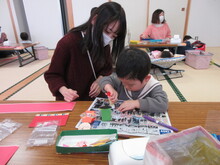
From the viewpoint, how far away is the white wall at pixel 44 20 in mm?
4938

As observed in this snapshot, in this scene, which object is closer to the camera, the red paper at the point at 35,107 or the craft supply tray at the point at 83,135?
the craft supply tray at the point at 83,135

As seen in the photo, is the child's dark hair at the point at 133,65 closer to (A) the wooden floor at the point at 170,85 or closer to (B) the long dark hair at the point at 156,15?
(A) the wooden floor at the point at 170,85

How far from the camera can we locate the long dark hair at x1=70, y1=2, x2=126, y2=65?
82 centimetres

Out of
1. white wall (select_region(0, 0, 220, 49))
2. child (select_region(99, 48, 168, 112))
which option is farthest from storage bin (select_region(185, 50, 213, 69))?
child (select_region(99, 48, 168, 112))

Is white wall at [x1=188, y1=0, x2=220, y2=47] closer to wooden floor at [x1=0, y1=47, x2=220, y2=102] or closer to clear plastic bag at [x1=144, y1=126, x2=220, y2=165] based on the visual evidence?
wooden floor at [x1=0, y1=47, x2=220, y2=102]

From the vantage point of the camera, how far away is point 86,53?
3.32ft

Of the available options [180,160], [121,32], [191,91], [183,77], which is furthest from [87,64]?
[183,77]

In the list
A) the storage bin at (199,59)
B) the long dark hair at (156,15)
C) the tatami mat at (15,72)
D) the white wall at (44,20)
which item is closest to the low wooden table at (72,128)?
the tatami mat at (15,72)

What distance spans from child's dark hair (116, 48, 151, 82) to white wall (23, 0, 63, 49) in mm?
4895

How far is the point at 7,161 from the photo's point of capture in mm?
510

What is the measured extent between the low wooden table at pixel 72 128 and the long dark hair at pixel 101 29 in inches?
13.0

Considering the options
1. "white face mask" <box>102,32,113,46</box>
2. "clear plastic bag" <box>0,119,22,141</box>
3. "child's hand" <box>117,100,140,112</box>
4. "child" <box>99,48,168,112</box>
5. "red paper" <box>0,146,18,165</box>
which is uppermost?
"white face mask" <box>102,32,113,46</box>

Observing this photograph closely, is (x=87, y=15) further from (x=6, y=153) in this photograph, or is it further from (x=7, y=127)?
(x=6, y=153)

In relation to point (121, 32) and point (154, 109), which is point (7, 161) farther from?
point (121, 32)
